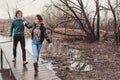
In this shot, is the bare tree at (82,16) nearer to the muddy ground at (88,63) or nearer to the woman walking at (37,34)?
the muddy ground at (88,63)

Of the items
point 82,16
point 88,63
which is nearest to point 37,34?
point 88,63

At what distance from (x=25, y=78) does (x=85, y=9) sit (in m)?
16.6

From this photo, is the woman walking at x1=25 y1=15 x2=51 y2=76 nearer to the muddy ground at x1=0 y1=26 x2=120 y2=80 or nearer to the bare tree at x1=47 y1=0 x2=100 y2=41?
the muddy ground at x1=0 y1=26 x2=120 y2=80

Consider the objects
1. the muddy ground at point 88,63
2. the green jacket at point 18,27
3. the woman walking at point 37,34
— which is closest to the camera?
the woman walking at point 37,34

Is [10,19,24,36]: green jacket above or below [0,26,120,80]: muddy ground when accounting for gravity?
above

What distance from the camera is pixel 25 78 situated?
8578mm

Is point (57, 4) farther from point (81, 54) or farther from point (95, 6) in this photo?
point (81, 54)

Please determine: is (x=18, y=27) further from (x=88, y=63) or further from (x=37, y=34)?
(x=88, y=63)

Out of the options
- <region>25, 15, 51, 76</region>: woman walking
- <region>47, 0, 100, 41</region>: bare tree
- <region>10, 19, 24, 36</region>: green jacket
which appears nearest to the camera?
<region>25, 15, 51, 76</region>: woman walking

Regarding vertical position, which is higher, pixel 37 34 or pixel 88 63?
pixel 37 34

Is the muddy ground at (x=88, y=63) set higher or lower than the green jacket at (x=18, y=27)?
lower

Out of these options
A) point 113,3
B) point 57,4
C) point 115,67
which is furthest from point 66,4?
point 115,67

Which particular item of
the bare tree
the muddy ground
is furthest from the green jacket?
the bare tree

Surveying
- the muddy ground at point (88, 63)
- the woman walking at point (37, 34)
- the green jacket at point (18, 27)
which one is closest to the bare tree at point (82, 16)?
the muddy ground at point (88, 63)
